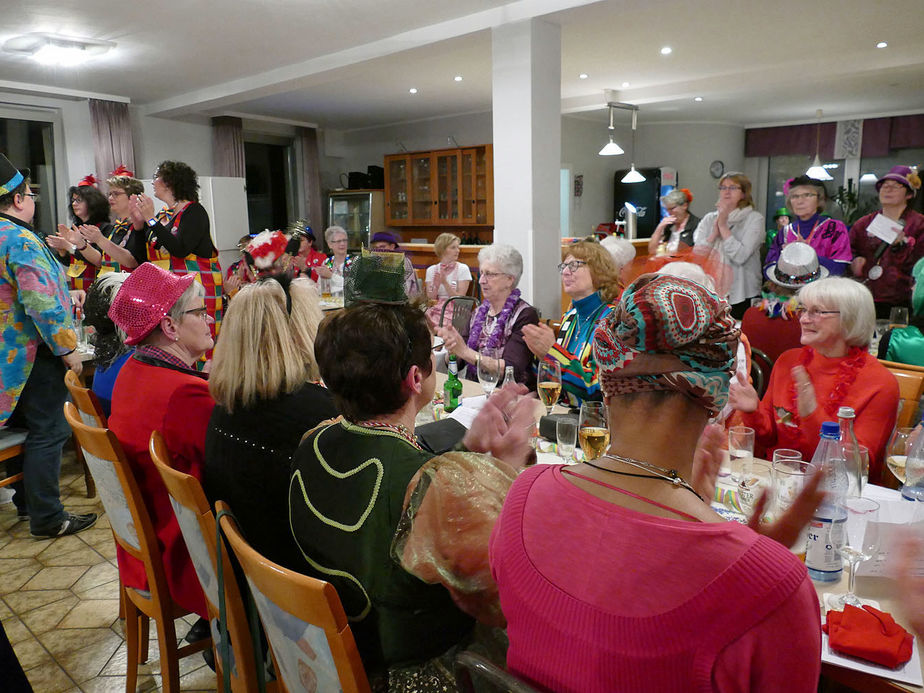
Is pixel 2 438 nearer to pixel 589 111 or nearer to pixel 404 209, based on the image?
pixel 404 209

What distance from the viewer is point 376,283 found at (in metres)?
1.43

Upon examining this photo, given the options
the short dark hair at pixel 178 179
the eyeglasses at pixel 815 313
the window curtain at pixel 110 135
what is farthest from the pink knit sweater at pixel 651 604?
the window curtain at pixel 110 135

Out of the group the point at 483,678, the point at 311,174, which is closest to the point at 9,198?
the point at 483,678

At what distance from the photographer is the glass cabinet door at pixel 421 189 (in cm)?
1042

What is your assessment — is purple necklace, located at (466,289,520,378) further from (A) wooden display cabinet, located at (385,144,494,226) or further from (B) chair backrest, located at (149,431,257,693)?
(A) wooden display cabinet, located at (385,144,494,226)

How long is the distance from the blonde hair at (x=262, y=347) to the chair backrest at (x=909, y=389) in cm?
188

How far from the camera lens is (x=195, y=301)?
222cm

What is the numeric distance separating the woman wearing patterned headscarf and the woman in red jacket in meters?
1.20

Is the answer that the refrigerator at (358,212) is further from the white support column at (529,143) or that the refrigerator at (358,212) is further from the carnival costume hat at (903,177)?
the carnival costume hat at (903,177)

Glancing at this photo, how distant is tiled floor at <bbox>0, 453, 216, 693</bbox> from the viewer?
2.27m

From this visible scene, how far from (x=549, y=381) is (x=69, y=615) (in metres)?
2.06

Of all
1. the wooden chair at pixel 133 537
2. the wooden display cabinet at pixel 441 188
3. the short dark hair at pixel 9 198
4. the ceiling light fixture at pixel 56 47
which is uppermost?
the ceiling light fixture at pixel 56 47

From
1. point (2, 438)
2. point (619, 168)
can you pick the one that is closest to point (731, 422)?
point (2, 438)

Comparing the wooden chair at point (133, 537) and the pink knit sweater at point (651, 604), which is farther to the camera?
the wooden chair at point (133, 537)
